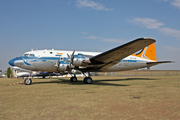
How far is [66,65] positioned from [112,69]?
628 cm

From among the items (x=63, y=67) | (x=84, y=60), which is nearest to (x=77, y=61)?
(x=84, y=60)

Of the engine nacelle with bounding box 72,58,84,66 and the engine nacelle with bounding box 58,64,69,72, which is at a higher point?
the engine nacelle with bounding box 72,58,84,66

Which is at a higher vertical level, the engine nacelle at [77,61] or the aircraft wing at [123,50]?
the aircraft wing at [123,50]

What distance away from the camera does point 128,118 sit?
161 inches

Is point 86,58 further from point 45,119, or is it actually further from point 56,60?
point 45,119

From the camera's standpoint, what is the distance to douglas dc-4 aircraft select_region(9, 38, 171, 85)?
12.3 meters

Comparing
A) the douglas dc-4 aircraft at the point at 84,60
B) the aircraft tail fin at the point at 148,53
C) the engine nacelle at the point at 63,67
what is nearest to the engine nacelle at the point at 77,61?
the douglas dc-4 aircraft at the point at 84,60

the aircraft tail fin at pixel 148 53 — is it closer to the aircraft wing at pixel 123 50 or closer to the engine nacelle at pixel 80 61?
the aircraft wing at pixel 123 50

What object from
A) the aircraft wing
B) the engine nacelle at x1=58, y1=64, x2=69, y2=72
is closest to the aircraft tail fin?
the aircraft wing

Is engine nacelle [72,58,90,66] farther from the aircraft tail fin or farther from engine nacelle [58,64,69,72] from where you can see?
the aircraft tail fin

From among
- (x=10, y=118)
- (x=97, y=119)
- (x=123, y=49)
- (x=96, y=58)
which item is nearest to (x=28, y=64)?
(x=96, y=58)

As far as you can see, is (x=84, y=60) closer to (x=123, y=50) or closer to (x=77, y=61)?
(x=77, y=61)

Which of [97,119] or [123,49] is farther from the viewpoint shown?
[123,49]

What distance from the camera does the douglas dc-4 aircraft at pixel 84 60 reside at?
1230cm
